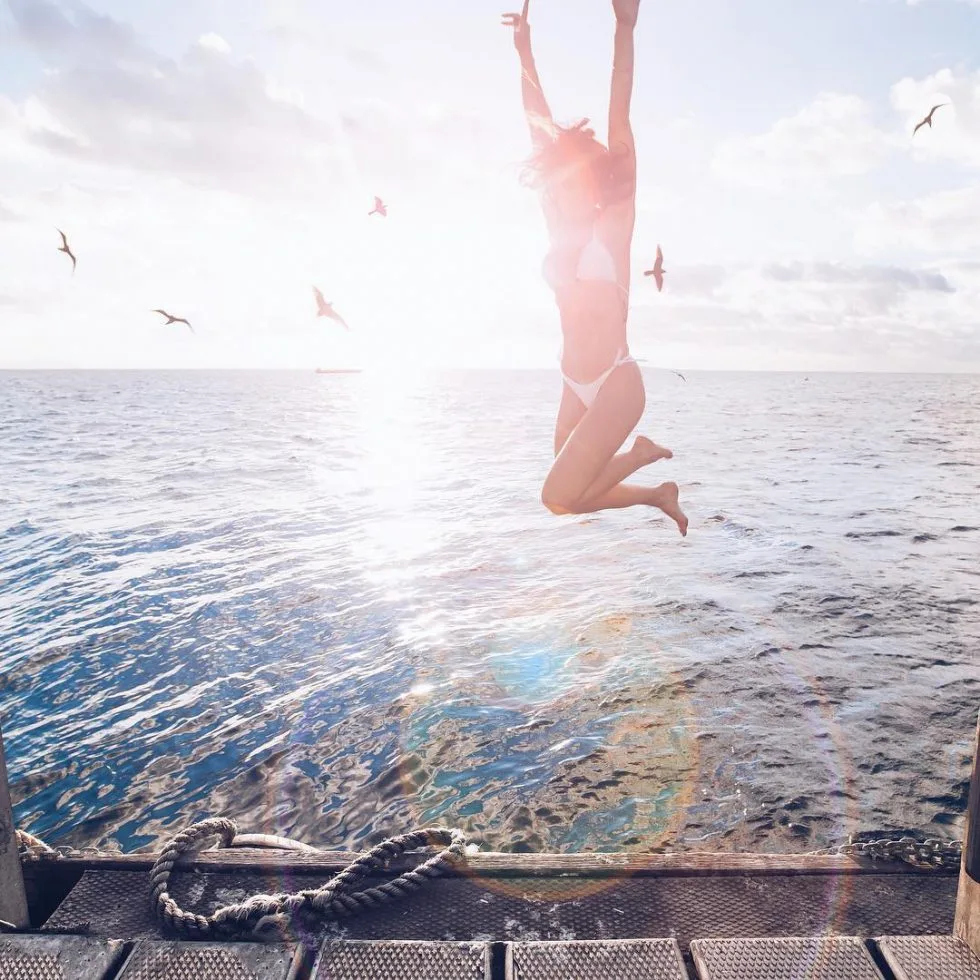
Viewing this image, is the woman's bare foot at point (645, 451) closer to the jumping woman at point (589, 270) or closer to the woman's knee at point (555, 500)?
the jumping woman at point (589, 270)

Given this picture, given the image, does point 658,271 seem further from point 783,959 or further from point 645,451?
point 783,959

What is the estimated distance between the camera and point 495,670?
7.62 meters

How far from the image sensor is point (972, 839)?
275cm

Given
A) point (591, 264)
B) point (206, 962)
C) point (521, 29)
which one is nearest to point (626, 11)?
point (521, 29)

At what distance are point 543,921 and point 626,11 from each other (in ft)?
14.0

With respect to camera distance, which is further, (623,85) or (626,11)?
(623,85)

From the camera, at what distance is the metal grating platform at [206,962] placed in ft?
9.20

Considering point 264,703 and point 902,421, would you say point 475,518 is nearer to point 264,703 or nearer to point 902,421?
point 264,703

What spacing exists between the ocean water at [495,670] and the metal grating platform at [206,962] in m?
2.25

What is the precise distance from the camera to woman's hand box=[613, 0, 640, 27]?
128 inches

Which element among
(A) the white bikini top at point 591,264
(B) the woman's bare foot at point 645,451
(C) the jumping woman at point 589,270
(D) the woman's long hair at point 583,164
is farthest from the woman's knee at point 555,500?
(D) the woman's long hair at point 583,164

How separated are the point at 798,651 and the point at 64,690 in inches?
321

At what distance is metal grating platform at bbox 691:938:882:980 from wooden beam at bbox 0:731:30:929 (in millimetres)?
3011

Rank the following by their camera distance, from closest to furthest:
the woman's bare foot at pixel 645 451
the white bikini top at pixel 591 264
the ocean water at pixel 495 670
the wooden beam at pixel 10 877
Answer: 1. the wooden beam at pixel 10 877
2. the white bikini top at pixel 591 264
3. the woman's bare foot at pixel 645 451
4. the ocean water at pixel 495 670
